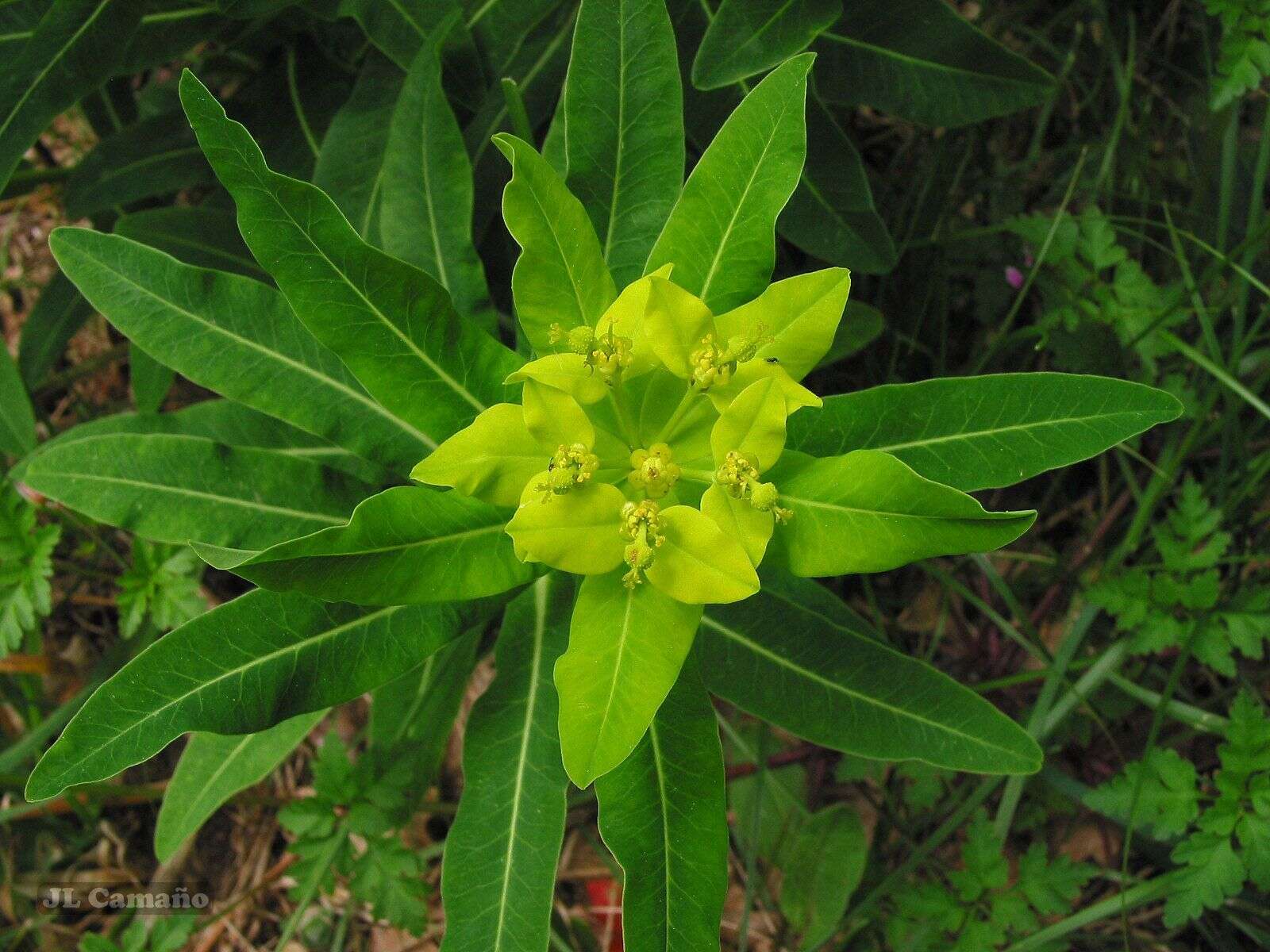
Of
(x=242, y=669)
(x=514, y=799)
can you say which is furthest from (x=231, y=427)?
(x=514, y=799)

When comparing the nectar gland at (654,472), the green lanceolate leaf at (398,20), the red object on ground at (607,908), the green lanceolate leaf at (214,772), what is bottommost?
the red object on ground at (607,908)

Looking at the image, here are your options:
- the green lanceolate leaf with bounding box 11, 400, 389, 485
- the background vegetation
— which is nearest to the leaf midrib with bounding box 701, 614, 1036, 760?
the background vegetation

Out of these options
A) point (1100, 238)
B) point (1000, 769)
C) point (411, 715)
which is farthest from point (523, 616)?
point (1100, 238)

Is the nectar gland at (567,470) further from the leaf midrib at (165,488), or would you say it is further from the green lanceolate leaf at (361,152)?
→ the green lanceolate leaf at (361,152)

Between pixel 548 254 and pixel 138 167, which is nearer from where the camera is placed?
pixel 548 254

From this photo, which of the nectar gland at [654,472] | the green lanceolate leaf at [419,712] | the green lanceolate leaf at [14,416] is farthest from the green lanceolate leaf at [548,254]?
the green lanceolate leaf at [14,416]

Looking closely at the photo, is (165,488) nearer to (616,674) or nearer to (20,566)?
(20,566)

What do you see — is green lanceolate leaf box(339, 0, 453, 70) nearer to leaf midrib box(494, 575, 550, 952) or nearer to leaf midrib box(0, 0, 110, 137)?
leaf midrib box(0, 0, 110, 137)
